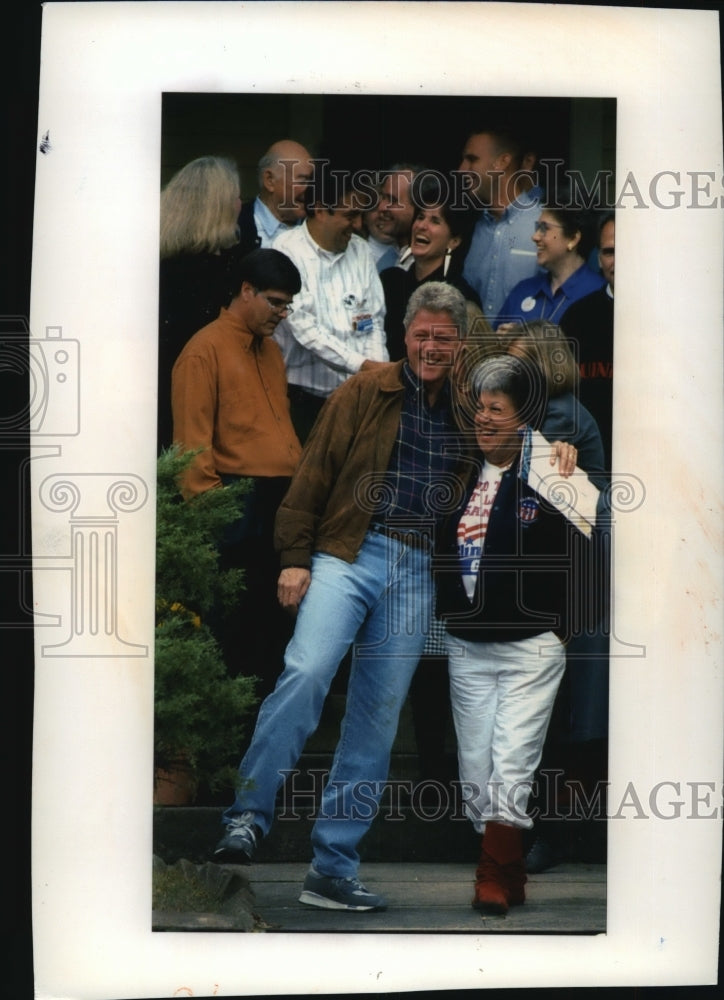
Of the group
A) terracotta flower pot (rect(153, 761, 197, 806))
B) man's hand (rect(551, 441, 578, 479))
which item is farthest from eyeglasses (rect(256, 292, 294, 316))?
terracotta flower pot (rect(153, 761, 197, 806))

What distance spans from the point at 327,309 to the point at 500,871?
198 cm

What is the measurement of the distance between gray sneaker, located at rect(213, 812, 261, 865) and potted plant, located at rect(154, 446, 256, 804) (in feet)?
0.47

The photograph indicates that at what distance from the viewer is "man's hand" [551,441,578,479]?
449 cm

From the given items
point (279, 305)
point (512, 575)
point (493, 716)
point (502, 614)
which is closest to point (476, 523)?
point (512, 575)

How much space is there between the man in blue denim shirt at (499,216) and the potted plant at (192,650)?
42.2 inches

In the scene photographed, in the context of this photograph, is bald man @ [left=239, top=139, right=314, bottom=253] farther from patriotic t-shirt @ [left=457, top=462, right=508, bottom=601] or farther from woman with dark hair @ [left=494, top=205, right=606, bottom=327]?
patriotic t-shirt @ [left=457, top=462, right=508, bottom=601]

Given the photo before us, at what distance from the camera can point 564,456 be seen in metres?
4.50

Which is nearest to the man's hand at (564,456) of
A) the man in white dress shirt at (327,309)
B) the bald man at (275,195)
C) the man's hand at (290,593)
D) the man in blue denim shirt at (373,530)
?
the man in blue denim shirt at (373,530)

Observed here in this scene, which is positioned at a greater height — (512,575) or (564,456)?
(564,456)

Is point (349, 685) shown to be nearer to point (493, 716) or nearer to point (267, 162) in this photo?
point (493, 716)

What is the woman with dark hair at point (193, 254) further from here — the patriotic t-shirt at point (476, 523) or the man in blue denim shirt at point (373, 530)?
the patriotic t-shirt at point (476, 523)

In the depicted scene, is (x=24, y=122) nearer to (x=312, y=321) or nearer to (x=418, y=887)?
(x=312, y=321)

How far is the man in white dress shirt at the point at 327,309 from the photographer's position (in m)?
4.46

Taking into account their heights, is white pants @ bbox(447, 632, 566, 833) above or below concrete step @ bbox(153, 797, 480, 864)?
above
